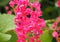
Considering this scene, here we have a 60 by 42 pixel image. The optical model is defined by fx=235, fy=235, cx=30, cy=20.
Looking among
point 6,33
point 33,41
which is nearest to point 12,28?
point 6,33

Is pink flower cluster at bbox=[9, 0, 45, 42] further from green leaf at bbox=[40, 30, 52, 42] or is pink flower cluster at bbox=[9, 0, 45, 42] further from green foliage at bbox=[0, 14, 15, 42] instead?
green leaf at bbox=[40, 30, 52, 42]

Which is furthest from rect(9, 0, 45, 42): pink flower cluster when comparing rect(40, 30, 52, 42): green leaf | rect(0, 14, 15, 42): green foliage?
rect(40, 30, 52, 42): green leaf

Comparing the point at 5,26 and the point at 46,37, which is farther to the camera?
the point at 46,37

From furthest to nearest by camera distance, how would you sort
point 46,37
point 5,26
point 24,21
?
point 46,37 → point 5,26 → point 24,21

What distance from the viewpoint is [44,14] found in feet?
8.14

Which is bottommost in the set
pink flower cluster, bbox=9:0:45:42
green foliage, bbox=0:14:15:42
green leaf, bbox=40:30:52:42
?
green leaf, bbox=40:30:52:42

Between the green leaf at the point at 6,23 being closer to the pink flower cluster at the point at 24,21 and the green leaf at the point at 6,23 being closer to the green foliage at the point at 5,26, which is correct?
the green foliage at the point at 5,26

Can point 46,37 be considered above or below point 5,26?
below

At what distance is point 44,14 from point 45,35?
113 centimetres

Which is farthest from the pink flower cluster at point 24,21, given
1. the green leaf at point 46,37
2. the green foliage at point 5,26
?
the green leaf at point 46,37

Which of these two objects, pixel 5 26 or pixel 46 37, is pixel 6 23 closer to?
pixel 5 26

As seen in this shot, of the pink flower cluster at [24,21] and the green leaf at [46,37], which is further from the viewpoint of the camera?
the green leaf at [46,37]

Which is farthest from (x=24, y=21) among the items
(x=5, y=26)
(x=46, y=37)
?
(x=46, y=37)

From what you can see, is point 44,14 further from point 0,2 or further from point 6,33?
point 6,33
